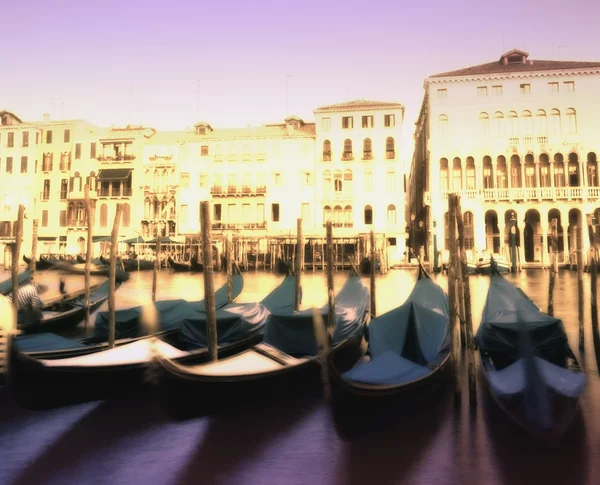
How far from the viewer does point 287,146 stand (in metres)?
31.1

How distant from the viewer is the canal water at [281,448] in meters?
3.87

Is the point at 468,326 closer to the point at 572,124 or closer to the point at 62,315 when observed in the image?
the point at 62,315

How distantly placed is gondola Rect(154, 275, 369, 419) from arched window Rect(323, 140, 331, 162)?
2402 cm

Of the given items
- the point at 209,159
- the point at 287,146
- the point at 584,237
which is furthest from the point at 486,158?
the point at 209,159

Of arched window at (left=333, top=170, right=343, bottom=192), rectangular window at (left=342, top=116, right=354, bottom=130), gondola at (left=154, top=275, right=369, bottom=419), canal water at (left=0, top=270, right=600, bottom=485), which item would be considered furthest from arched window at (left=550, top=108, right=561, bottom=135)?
canal water at (left=0, top=270, right=600, bottom=485)

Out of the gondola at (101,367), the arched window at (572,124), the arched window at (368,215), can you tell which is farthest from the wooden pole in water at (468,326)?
the arched window at (572,124)

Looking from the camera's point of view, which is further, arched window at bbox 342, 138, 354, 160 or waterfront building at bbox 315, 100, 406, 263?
arched window at bbox 342, 138, 354, 160

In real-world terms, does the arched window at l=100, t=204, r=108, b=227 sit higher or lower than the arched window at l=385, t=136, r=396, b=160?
lower

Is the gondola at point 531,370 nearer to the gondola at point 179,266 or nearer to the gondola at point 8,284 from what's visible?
the gondola at point 8,284

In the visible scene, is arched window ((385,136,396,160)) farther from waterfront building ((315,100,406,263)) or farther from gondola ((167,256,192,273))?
gondola ((167,256,192,273))

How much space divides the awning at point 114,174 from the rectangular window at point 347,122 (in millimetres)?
14521

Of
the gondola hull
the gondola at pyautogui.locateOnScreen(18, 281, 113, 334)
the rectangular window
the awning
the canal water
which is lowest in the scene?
the canal water

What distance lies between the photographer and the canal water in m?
3.87

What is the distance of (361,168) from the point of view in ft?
99.0
